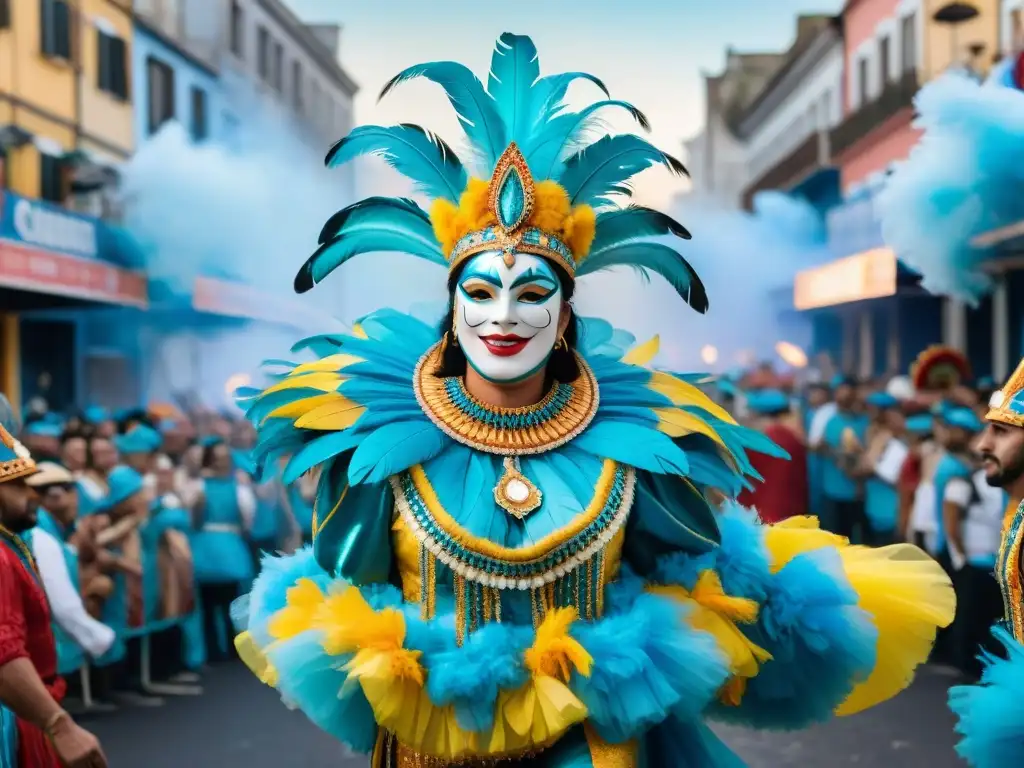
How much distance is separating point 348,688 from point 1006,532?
1996 mm

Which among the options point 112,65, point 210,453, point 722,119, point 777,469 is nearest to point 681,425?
point 777,469

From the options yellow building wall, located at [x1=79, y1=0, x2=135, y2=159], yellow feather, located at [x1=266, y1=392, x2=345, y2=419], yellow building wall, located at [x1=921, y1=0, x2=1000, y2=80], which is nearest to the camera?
yellow feather, located at [x1=266, y1=392, x2=345, y2=419]

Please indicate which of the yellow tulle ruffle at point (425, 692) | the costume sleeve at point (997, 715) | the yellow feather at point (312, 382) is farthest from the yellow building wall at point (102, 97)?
the costume sleeve at point (997, 715)

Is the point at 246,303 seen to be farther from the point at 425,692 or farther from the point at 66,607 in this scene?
the point at 425,692

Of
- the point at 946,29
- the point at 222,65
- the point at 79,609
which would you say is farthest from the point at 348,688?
the point at 222,65

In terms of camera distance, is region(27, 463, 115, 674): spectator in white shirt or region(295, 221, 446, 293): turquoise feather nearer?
region(295, 221, 446, 293): turquoise feather

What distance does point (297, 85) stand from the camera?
33.4 m

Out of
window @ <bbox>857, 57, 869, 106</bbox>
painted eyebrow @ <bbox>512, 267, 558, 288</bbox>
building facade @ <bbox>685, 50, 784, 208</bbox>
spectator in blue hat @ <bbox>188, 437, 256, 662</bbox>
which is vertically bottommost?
spectator in blue hat @ <bbox>188, 437, 256, 662</bbox>

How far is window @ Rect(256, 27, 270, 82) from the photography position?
100 ft

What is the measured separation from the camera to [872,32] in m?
27.9

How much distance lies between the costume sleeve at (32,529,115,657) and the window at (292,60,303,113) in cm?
2685

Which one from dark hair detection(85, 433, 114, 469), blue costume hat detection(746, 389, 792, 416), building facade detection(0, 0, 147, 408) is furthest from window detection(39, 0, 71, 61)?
blue costume hat detection(746, 389, 792, 416)

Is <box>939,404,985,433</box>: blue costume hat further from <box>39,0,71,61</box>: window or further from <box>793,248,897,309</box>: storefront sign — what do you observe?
<box>39,0,71,61</box>: window

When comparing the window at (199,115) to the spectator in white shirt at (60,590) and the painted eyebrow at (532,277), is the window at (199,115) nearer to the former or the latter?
the spectator in white shirt at (60,590)
